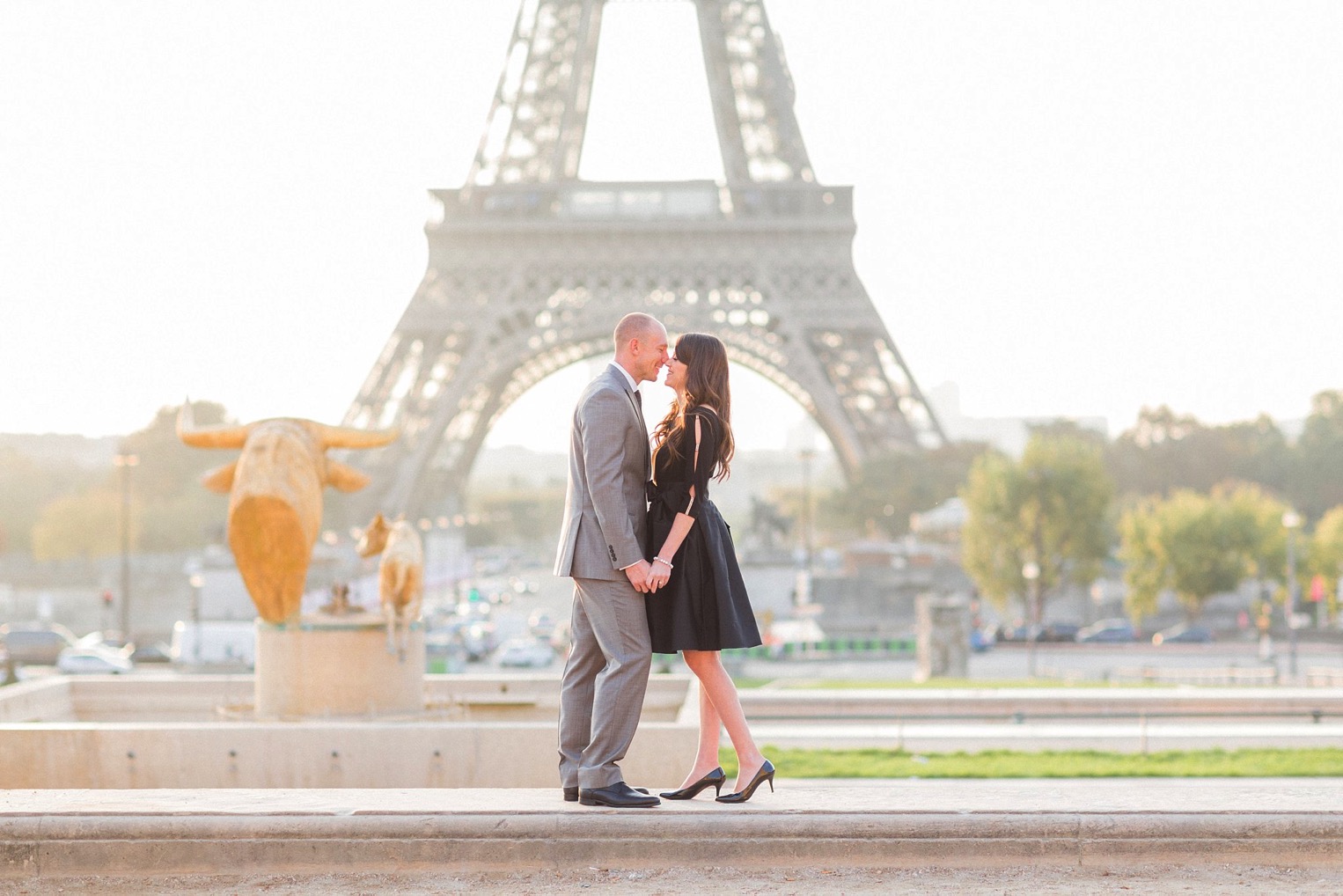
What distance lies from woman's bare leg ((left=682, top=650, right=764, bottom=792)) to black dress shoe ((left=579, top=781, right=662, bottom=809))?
1.61ft

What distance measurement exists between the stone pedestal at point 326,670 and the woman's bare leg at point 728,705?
6.11 metres

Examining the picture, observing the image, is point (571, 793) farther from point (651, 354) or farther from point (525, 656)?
point (525, 656)

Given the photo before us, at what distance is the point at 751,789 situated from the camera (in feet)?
21.4

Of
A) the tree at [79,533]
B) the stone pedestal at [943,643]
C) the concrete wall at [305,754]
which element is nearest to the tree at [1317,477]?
the stone pedestal at [943,643]

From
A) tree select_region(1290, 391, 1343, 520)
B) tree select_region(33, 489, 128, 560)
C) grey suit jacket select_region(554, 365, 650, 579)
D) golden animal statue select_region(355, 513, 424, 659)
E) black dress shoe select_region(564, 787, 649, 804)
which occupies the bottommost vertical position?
black dress shoe select_region(564, 787, 649, 804)

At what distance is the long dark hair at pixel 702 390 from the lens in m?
6.64

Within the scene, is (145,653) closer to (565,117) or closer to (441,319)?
(441,319)

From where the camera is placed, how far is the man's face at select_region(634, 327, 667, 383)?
21.8ft

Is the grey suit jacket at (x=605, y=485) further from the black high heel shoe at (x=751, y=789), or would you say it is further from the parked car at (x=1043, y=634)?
the parked car at (x=1043, y=634)

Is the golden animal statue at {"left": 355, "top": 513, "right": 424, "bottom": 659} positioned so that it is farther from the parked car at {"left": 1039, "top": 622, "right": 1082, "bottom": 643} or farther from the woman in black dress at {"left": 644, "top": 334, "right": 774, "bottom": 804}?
the parked car at {"left": 1039, "top": 622, "right": 1082, "bottom": 643}

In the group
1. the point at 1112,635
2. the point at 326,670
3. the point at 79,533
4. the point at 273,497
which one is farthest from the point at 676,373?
the point at 79,533

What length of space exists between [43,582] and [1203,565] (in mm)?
49701

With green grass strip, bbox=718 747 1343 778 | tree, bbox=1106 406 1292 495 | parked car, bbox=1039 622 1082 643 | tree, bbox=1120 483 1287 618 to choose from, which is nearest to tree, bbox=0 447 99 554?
parked car, bbox=1039 622 1082 643

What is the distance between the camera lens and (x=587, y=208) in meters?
54.5
